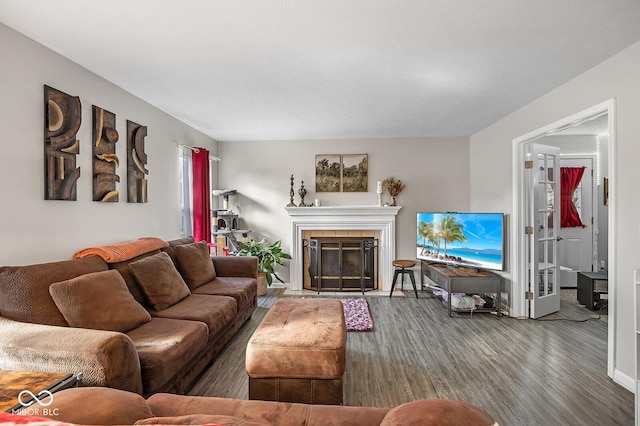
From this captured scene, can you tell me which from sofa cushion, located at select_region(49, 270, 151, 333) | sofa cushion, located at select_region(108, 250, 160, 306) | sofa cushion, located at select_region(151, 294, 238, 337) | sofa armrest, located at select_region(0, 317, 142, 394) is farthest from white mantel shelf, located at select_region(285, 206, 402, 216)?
sofa armrest, located at select_region(0, 317, 142, 394)

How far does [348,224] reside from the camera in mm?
5199

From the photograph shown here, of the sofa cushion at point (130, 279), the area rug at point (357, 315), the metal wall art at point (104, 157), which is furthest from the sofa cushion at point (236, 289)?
the metal wall art at point (104, 157)

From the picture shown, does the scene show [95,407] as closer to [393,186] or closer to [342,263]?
[342,263]

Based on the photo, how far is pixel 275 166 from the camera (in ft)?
17.8

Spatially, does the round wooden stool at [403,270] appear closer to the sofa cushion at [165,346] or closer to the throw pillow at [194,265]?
the throw pillow at [194,265]

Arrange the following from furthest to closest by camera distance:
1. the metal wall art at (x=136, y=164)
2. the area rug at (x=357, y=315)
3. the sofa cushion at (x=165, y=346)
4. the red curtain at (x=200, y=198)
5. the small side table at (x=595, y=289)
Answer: the red curtain at (x=200, y=198) → the small side table at (x=595, y=289) → the area rug at (x=357, y=315) → the metal wall art at (x=136, y=164) → the sofa cushion at (x=165, y=346)

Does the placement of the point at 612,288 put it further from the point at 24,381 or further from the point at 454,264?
the point at 24,381

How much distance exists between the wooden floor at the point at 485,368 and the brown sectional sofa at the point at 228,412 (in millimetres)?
1080

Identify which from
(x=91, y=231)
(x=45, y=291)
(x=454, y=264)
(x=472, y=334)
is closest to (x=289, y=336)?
(x=45, y=291)

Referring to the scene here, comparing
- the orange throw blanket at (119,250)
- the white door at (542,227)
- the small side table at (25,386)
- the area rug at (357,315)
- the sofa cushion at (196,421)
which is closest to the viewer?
the sofa cushion at (196,421)

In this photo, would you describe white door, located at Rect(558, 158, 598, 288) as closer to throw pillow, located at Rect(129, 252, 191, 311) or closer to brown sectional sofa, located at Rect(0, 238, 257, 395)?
brown sectional sofa, located at Rect(0, 238, 257, 395)

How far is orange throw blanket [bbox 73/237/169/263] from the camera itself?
2562 millimetres

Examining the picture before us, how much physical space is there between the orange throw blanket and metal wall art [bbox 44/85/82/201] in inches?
16.8

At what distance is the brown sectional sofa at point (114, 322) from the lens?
165 cm
